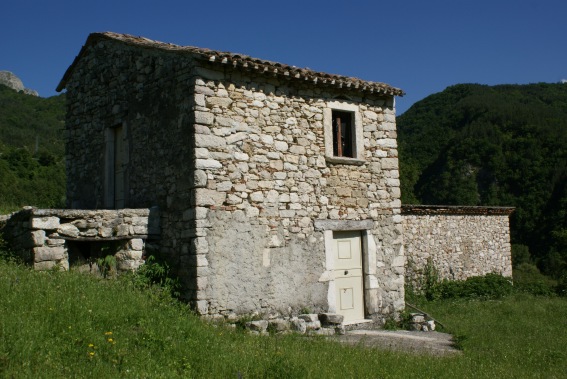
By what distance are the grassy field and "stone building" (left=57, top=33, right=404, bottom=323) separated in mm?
1363

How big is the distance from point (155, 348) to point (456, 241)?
13892 millimetres

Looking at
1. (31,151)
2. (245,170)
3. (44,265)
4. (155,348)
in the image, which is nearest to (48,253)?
(44,265)

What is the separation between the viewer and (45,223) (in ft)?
28.6

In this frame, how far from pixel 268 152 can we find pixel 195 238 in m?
2.12

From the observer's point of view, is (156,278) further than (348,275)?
No

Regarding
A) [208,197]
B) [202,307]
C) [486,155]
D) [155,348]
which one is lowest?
[155,348]

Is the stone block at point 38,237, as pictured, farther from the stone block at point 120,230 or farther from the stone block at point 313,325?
the stone block at point 313,325

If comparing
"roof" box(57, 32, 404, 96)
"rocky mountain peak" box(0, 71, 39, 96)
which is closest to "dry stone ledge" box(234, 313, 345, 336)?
"roof" box(57, 32, 404, 96)

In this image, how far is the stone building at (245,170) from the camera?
932 cm

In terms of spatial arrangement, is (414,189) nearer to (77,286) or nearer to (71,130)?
(71,130)

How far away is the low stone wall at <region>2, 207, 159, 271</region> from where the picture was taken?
8672 millimetres

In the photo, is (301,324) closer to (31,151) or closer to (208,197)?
(208,197)

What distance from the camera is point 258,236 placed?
9.74m

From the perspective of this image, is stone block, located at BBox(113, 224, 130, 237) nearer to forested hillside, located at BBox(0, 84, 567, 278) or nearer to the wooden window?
the wooden window
